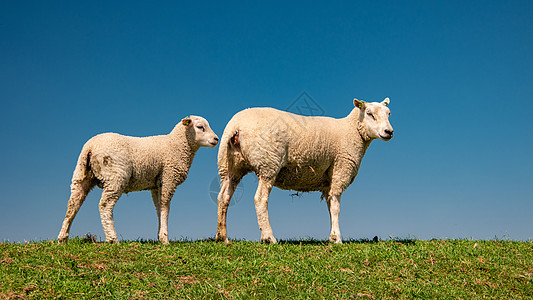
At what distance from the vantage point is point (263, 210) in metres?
10.6

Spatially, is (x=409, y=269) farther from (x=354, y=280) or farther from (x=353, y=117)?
(x=353, y=117)

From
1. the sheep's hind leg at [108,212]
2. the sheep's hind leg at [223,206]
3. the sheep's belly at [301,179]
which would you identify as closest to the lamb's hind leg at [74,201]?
the sheep's hind leg at [108,212]

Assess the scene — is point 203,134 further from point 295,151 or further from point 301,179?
point 301,179

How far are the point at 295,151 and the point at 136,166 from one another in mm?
3866

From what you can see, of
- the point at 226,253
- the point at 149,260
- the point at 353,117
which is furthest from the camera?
the point at 353,117

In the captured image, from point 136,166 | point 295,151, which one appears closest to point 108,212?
point 136,166

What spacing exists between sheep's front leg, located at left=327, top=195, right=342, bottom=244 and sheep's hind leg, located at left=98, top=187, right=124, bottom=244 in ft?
17.1

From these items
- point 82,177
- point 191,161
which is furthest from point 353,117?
point 82,177

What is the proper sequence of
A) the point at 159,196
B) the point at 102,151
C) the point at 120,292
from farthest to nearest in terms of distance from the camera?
the point at 159,196 < the point at 102,151 < the point at 120,292

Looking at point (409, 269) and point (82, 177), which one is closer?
point (409, 269)

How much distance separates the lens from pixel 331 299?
7551mm

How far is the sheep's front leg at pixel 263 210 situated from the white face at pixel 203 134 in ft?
7.38

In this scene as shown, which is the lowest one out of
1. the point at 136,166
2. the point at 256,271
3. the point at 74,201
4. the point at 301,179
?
the point at 256,271

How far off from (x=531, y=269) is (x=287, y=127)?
6.09m
